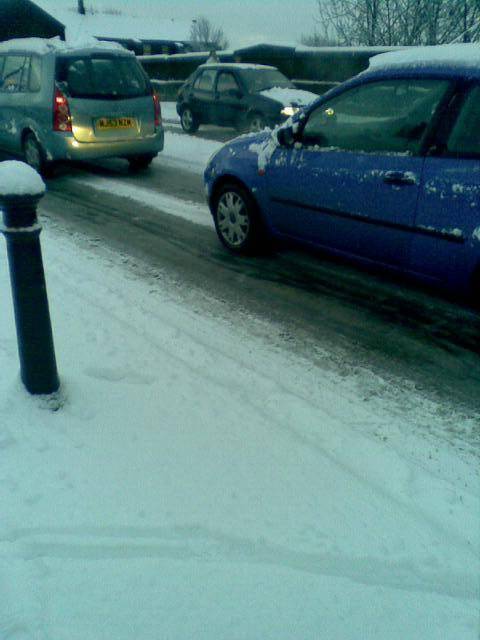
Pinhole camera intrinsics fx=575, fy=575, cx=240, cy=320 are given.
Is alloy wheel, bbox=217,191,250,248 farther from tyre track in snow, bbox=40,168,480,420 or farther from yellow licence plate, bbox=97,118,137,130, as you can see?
yellow licence plate, bbox=97,118,137,130

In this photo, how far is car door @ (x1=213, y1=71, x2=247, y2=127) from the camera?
13.5 m

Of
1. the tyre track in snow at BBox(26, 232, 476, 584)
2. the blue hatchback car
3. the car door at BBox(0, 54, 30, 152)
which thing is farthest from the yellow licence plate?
the tyre track in snow at BBox(26, 232, 476, 584)

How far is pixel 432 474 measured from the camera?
2586 mm

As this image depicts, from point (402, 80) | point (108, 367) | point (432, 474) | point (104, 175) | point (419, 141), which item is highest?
point (402, 80)

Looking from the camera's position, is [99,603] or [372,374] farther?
[372,374]

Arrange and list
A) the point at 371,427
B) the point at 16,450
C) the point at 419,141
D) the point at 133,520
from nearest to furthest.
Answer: the point at 133,520 → the point at 16,450 → the point at 371,427 → the point at 419,141

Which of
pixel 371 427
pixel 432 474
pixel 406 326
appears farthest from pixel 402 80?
pixel 432 474

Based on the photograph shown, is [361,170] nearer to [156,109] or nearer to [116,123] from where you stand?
[116,123]

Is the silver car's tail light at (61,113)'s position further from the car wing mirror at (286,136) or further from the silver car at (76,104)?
the car wing mirror at (286,136)

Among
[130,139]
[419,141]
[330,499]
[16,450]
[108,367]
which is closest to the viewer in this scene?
[330,499]

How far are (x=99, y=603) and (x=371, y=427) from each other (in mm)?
1560

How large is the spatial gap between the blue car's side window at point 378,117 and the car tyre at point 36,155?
530 cm

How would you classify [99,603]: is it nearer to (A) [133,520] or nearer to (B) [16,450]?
(A) [133,520]

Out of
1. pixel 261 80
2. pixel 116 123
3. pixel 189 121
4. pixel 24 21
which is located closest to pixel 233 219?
pixel 116 123
